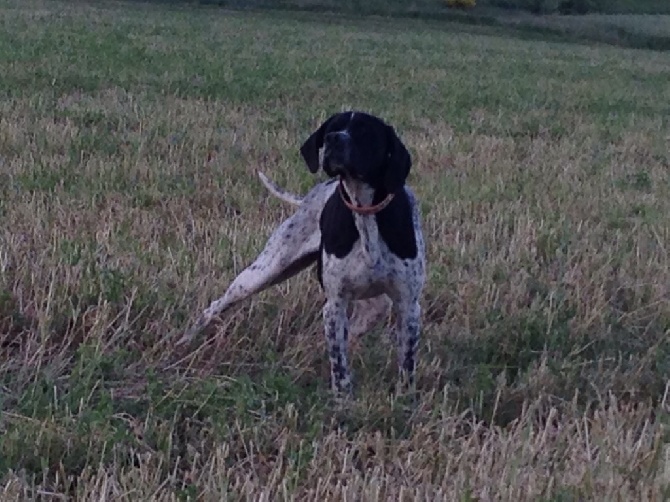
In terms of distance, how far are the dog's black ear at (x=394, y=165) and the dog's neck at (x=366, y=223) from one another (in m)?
0.11

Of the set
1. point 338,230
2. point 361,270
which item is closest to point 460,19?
point 338,230

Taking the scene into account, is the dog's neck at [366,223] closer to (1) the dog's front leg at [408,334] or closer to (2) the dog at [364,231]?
(2) the dog at [364,231]

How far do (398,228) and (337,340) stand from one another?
569mm

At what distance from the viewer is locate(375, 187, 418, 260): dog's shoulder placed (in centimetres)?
506

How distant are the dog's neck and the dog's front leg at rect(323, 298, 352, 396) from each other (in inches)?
11.9

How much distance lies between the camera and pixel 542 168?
35.7ft

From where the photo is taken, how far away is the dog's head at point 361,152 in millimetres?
4852

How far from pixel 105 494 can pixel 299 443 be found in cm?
83

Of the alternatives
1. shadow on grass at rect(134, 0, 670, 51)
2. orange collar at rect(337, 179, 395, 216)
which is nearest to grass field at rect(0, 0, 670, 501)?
orange collar at rect(337, 179, 395, 216)

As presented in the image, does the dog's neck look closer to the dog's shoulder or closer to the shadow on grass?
the dog's shoulder

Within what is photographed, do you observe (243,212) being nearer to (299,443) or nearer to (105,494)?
(299,443)

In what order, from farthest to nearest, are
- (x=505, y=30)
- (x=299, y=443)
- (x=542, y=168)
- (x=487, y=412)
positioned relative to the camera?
(x=505, y=30) → (x=542, y=168) → (x=487, y=412) → (x=299, y=443)

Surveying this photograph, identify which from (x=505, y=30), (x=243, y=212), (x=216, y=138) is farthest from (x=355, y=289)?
(x=505, y=30)

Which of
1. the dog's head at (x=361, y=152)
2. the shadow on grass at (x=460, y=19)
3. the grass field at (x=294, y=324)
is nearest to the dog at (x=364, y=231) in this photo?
the dog's head at (x=361, y=152)
